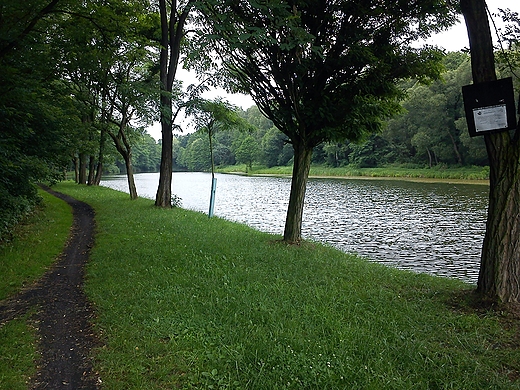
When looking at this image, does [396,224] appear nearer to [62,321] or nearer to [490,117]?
[490,117]

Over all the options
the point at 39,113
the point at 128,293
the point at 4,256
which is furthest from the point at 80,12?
the point at 128,293

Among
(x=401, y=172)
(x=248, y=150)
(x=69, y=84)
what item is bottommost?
(x=401, y=172)

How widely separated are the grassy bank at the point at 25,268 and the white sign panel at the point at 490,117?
18.9 feet

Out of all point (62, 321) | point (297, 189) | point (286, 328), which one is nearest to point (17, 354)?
point (62, 321)

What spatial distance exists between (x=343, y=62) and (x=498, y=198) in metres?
4.23

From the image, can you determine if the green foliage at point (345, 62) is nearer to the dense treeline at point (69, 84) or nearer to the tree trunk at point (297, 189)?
the tree trunk at point (297, 189)

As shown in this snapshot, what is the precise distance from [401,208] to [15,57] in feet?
61.4

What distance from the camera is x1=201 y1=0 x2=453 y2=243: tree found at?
7.54 metres

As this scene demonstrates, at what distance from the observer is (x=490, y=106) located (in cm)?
481

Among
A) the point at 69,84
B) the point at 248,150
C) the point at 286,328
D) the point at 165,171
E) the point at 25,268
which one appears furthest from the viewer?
the point at 248,150

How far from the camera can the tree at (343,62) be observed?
7535 millimetres

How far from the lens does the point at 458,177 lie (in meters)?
43.4

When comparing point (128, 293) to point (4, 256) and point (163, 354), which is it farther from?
point (4, 256)

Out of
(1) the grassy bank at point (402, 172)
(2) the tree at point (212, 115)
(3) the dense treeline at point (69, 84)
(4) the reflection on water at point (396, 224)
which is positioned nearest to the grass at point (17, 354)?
(3) the dense treeline at point (69, 84)
